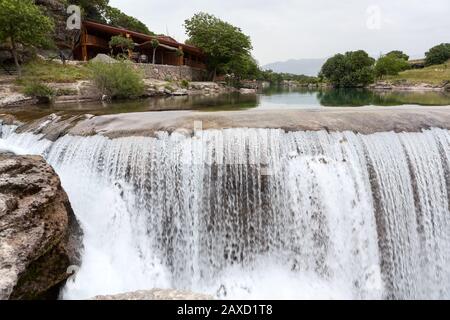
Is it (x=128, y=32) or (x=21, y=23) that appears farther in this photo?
(x=128, y=32)

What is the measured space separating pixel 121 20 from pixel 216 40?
46.6ft

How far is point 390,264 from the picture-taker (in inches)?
294

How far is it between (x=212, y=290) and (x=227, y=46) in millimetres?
42954

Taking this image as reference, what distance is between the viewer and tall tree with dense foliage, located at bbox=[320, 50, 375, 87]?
64.3 metres

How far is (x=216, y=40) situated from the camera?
151 ft

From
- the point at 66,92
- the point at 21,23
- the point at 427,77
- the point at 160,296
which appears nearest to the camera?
the point at 160,296

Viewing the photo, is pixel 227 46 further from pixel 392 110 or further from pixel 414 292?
pixel 414 292

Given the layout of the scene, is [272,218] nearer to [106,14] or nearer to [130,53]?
[130,53]

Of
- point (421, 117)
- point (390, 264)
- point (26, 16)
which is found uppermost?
point (26, 16)

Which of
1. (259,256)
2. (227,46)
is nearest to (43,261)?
(259,256)

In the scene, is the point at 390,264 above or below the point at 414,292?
above

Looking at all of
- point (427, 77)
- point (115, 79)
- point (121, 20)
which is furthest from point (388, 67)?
point (115, 79)
